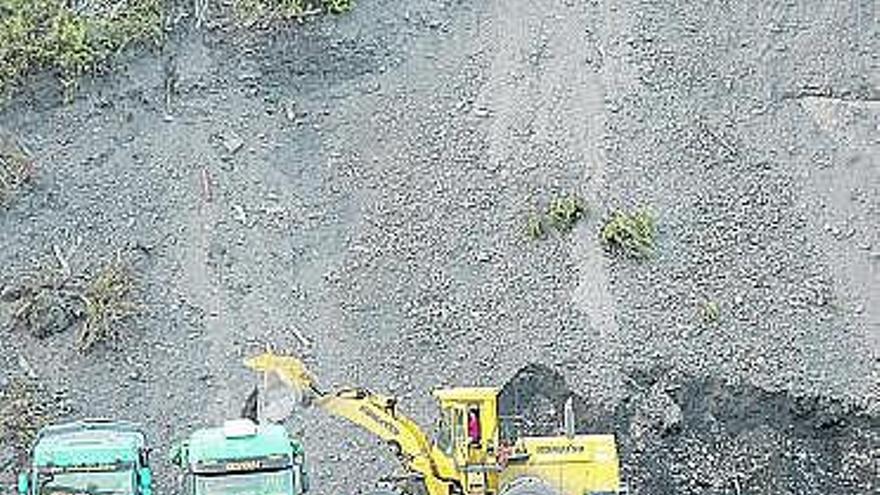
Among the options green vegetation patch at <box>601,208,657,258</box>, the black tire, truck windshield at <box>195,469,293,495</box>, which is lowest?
the black tire

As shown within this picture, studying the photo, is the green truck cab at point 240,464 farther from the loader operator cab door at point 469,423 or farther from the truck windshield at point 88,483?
the loader operator cab door at point 469,423

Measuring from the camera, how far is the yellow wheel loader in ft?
42.3

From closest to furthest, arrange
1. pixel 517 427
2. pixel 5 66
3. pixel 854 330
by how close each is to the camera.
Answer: pixel 517 427 → pixel 854 330 → pixel 5 66

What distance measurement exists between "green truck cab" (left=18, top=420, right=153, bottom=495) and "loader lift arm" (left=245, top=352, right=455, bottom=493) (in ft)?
3.56

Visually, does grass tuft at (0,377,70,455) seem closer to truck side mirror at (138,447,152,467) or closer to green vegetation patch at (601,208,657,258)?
truck side mirror at (138,447,152,467)

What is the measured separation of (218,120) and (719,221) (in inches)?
184

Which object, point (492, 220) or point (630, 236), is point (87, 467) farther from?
point (630, 236)

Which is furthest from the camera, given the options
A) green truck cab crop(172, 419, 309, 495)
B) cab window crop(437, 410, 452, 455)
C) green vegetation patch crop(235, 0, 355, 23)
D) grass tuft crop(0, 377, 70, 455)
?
green vegetation patch crop(235, 0, 355, 23)

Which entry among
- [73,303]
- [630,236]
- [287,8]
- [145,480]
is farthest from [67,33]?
[145,480]

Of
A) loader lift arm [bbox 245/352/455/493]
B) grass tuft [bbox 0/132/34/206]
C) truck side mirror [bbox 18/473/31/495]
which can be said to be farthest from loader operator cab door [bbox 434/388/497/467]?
grass tuft [bbox 0/132/34/206]

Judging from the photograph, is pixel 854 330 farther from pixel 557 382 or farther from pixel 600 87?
pixel 600 87

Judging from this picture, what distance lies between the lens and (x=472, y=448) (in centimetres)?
1293

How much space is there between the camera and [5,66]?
17.4 metres

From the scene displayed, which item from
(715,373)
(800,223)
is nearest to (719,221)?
(800,223)
